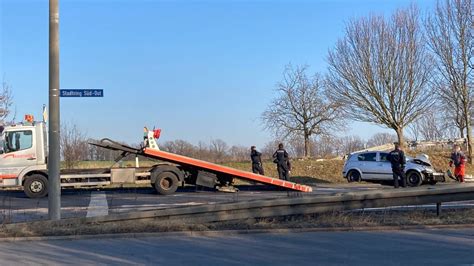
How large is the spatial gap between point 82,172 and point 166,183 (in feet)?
9.39

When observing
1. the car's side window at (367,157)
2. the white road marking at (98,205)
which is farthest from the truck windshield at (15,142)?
the car's side window at (367,157)

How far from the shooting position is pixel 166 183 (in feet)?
61.1

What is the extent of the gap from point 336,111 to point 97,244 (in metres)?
28.7

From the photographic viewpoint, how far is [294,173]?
28.1 metres

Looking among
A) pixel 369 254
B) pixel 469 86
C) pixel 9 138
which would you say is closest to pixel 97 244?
pixel 369 254

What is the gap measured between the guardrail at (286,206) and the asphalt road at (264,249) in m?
0.94

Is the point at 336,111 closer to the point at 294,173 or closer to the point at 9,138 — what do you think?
the point at 294,173

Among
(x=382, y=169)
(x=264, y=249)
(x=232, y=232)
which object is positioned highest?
(x=382, y=169)

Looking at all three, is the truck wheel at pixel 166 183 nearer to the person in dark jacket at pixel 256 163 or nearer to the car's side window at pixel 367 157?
the person in dark jacket at pixel 256 163

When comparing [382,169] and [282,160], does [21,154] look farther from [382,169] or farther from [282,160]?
[382,169]

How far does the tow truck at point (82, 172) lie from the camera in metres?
17.9

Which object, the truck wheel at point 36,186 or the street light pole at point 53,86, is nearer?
the street light pole at point 53,86

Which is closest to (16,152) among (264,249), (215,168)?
(215,168)

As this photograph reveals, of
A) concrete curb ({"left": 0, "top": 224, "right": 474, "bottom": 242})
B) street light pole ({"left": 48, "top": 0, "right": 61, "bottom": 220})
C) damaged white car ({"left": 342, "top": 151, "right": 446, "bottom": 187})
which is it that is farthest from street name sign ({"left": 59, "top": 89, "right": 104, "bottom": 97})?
damaged white car ({"left": 342, "top": 151, "right": 446, "bottom": 187})
